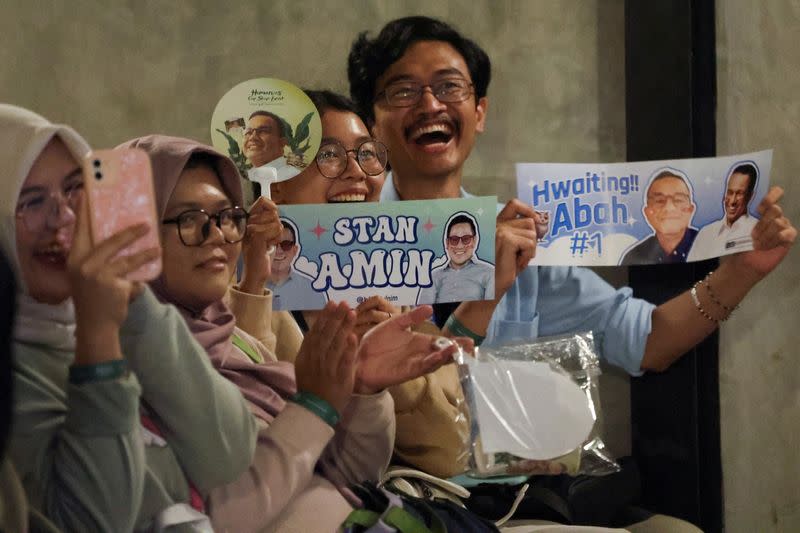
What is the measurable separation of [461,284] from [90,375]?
0.69m

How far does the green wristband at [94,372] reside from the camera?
977 millimetres

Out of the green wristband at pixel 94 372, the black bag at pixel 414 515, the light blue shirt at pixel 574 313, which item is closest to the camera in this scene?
the green wristband at pixel 94 372

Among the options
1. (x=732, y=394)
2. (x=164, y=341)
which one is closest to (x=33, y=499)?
(x=164, y=341)

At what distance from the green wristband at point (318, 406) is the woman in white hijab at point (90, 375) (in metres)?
0.15

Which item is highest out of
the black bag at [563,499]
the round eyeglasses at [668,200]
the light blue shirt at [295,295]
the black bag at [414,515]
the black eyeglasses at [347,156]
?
the black eyeglasses at [347,156]

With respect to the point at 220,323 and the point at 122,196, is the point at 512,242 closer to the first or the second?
the point at 220,323

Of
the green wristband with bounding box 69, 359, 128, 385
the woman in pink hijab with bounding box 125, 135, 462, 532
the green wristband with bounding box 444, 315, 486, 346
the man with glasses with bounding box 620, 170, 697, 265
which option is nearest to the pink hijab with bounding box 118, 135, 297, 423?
the woman in pink hijab with bounding box 125, 135, 462, 532

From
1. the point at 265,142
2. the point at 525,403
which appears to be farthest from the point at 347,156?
the point at 525,403

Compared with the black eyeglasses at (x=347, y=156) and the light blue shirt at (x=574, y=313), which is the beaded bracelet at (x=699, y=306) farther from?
the black eyeglasses at (x=347, y=156)

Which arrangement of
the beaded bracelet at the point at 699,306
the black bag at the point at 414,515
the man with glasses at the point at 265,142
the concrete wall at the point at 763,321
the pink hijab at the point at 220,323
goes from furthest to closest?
the concrete wall at the point at 763,321 → the beaded bracelet at the point at 699,306 → the man with glasses at the point at 265,142 → the black bag at the point at 414,515 → the pink hijab at the point at 220,323

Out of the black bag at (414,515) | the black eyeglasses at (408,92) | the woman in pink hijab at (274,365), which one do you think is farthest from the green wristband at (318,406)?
the black eyeglasses at (408,92)

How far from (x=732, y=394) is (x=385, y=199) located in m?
0.86

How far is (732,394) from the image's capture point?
1.94 metres

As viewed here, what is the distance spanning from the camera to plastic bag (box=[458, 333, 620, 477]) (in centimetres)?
148
